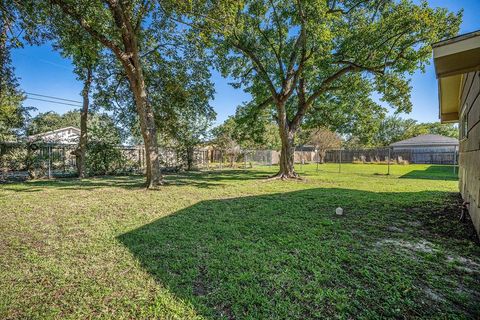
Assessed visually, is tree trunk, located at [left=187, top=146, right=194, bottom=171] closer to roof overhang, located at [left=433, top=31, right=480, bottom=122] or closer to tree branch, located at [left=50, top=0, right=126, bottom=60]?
tree branch, located at [left=50, top=0, right=126, bottom=60]

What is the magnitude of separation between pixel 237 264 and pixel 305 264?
69 centimetres

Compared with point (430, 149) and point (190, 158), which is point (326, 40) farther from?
point (430, 149)

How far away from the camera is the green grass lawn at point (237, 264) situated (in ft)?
5.55

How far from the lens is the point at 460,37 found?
2.38m

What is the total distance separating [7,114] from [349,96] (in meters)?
16.6

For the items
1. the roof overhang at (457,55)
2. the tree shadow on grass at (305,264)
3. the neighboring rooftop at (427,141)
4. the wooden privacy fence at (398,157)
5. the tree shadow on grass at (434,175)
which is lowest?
the tree shadow on grass at (305,264)

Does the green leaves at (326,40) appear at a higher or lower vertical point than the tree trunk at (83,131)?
higher

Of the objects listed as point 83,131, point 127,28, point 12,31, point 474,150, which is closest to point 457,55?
point 474,150

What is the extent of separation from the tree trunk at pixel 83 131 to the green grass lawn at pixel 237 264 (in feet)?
21.3

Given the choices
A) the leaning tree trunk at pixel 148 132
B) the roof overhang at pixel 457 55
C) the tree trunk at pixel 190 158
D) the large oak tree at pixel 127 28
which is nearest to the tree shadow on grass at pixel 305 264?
the roof overhang at pixel 457 55

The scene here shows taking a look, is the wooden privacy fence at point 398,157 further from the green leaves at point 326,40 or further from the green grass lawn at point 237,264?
the green grass lawn at point 237,264

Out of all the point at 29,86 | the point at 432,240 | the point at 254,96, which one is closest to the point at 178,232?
the point at 432,240

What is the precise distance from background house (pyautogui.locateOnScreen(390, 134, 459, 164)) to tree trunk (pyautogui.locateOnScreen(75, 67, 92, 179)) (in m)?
27.8

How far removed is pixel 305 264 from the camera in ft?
7.65
